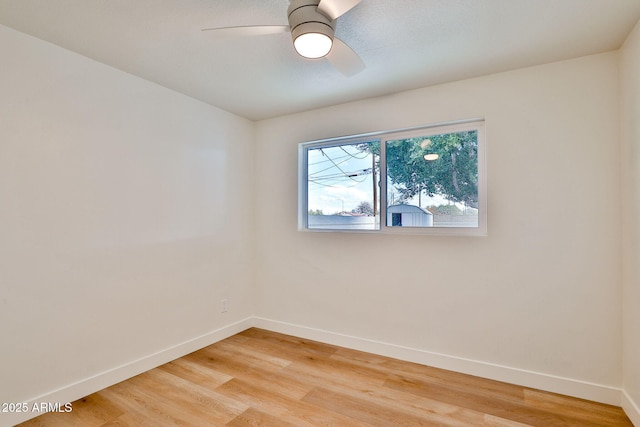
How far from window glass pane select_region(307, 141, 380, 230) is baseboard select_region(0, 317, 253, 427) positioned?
1497 millimetres

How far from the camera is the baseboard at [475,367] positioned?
212 cm

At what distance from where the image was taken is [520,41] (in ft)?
6.51

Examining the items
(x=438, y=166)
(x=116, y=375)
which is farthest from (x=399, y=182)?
(x=116, y=375)

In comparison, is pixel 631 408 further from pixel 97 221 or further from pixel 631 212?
pixel 97 221

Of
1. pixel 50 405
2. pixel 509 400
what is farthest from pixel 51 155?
pixel 509 400

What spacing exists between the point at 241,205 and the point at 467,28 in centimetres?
256

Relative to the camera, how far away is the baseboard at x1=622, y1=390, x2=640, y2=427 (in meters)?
1.83

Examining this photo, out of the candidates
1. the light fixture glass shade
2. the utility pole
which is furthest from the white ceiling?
the utility pole

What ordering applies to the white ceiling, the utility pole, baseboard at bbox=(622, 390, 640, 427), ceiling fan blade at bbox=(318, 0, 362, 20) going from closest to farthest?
ceiling fan blade at bbox=(318, 0, 362, 20) → the white ceiling → baseboard at bbox=(622, 390, 640, 427) → the utility pole

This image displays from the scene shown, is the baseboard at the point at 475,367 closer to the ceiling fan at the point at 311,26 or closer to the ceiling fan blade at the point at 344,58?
the ceiling fan blade at the point at 344,58

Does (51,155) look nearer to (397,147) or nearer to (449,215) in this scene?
(397,147)

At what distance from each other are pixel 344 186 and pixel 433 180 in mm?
871

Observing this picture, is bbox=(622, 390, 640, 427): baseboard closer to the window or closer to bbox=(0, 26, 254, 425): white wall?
the window

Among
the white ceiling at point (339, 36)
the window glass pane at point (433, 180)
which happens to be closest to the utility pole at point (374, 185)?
the window glass pane at point (433, 180)
